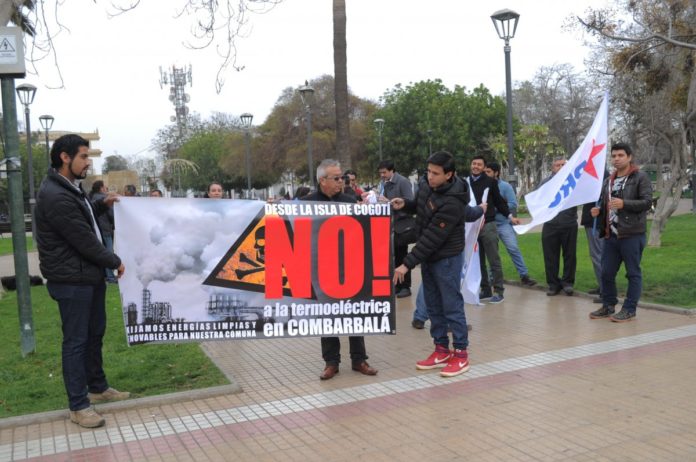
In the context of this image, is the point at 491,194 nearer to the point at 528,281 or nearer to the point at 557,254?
the point at 557,254

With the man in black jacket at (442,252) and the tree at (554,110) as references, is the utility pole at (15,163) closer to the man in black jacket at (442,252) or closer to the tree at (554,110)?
the man in black jacket at (442,252)

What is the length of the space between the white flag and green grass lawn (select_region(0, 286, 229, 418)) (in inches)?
169

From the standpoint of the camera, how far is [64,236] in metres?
4.84

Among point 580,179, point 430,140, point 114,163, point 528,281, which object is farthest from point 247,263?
point 114,163

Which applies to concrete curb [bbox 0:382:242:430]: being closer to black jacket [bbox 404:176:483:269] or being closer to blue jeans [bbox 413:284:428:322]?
black jacket [bbox 404:176:483:269]

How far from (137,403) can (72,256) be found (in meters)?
1.31

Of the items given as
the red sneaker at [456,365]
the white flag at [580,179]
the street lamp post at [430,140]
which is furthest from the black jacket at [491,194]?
the street lamp post at [430,140]

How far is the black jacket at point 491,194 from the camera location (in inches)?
350

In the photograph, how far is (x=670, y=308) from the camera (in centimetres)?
809

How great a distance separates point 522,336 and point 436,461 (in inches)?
136

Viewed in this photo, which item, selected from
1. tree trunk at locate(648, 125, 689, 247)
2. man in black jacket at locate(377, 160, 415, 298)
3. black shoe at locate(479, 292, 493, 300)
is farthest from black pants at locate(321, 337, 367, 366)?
tree trunk at locate(648, 125, 689, 247)

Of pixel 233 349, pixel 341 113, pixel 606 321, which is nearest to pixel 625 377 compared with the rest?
pixel 606 321

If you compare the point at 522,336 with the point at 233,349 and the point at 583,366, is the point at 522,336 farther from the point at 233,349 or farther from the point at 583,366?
the point at 233,349

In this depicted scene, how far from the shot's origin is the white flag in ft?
27.0
